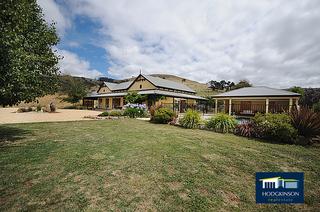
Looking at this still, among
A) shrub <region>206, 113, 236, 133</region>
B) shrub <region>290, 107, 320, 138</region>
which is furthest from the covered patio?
shrub <region>290, 107, 320, 138</region>

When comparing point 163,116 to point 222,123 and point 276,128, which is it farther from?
point 276,128

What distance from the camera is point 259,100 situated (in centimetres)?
2567

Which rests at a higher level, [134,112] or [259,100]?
[259,100]

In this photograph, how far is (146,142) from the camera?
734 centimetres

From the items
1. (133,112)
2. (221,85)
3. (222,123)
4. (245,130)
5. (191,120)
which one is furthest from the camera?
(221,85)

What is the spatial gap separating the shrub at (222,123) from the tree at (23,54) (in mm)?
8846

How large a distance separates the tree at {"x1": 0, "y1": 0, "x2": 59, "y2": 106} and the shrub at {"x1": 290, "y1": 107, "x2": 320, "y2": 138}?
37.5 ft

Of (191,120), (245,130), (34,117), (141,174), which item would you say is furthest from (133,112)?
(141,174)

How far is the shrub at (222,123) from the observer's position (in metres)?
10.6

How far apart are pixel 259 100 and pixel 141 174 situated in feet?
84.2

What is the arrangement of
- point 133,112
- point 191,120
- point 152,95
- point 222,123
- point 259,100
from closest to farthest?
point 222,123
point 191,120
point 133,112
point 259,100
point 152,95

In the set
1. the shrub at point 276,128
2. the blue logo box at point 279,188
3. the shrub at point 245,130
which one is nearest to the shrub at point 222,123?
the shrub at point 245,130

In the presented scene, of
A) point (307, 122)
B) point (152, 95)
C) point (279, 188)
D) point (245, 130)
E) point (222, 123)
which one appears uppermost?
point (152, 95)

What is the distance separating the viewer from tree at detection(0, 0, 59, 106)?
18.9 ft
